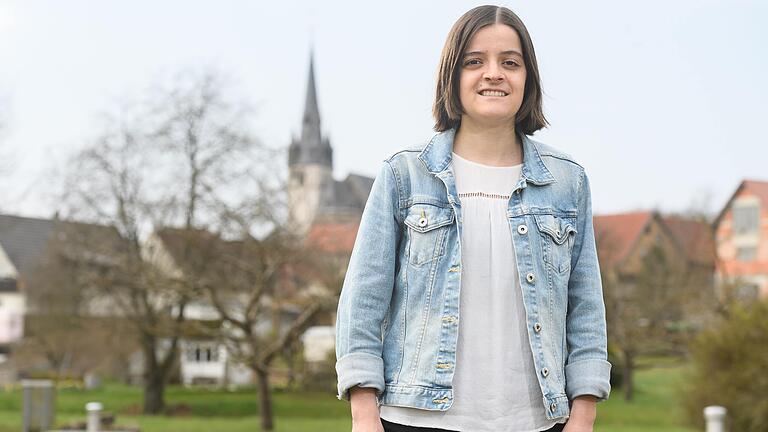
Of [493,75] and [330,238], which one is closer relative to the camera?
[493,75]

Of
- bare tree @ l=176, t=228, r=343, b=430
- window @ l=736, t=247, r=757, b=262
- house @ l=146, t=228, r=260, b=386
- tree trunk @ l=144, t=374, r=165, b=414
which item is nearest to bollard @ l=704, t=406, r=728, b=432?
bare tree @ l=176, t=228, r=343, b=430

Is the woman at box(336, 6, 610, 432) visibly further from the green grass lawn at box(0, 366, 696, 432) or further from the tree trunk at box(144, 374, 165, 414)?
the tree trunk at box(144, 374, 165, 414)

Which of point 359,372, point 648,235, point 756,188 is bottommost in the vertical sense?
point 359,372

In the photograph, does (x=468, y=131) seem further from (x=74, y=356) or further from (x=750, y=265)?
(x=750, y=265)

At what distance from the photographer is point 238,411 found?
28.8 metres

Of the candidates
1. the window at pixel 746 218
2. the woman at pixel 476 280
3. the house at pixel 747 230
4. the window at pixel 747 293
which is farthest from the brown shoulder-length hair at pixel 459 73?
the window at pixel 746 218

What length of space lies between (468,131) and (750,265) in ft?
164

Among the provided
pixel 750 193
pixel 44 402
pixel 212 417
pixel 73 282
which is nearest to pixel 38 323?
pixel 73 282

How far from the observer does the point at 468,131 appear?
99.8 inches

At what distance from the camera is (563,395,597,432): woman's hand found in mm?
2396

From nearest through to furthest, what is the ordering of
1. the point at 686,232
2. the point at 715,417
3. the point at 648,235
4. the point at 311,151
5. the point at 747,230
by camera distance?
the point at 715,417, the point at 747,230, the point at 648,235, the point at 686,232, the point at 311,151

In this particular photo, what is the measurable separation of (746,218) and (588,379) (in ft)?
159

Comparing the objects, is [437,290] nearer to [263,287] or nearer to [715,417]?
[715,417]

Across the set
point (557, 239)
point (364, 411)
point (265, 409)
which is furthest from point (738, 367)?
point (364, 411)
